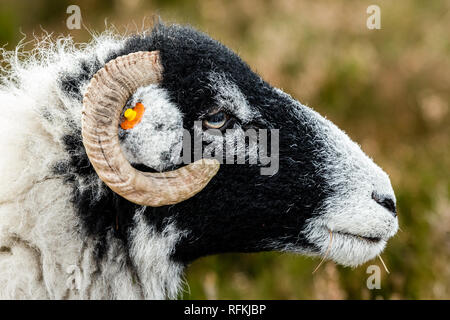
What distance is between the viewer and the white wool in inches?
125

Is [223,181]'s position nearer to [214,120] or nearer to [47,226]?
[214,120]

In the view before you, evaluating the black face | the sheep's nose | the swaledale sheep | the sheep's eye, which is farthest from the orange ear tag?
the sheep's nose

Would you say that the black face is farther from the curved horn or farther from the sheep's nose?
the sheep's nose

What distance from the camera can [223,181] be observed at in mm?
3318

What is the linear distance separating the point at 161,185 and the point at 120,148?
31cm

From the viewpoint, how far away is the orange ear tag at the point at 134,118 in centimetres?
320

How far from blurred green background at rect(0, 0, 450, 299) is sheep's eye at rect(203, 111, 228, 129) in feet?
4.74

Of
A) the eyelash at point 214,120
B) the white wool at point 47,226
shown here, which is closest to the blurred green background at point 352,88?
the white wool at point 47,226

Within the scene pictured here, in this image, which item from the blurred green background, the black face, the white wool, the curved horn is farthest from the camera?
the blurred green background

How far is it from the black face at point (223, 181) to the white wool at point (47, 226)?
8cm

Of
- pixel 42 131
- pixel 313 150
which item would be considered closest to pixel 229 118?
pixel 313 150
